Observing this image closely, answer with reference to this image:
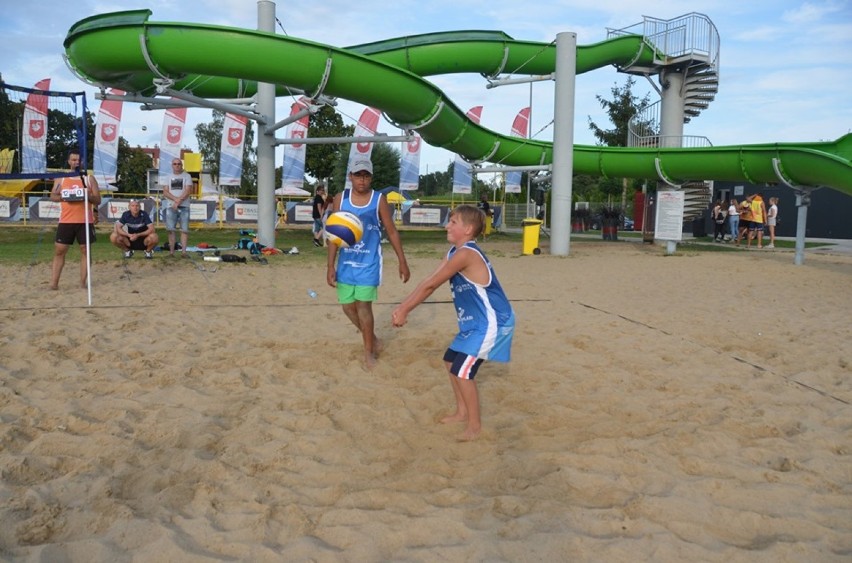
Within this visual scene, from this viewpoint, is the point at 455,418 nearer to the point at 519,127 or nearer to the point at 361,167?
the point at 361,167

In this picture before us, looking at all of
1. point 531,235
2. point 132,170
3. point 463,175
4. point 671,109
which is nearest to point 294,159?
point 463,175

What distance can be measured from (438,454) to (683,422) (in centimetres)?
170

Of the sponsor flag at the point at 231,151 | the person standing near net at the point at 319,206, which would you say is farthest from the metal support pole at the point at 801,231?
the sponsor flag at the point at 231,151

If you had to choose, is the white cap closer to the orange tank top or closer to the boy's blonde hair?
the boy's blonde hair

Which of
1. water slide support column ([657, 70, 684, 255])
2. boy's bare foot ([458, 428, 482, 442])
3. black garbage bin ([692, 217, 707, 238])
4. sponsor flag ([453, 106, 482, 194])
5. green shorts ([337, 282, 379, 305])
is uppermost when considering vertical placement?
water slide support column ([657, 70, 684, 255])

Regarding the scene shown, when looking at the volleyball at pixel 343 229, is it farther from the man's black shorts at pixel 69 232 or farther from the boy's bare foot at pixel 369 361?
the man's black shorts at pixel 69 232

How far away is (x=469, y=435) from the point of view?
4.24m

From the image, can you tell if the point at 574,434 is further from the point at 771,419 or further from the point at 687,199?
the point at 687,199

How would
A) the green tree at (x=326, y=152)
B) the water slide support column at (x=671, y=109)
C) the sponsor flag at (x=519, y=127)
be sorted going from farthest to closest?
the green tree at (x=326, y=152)
the sponsor flag at (x=519, y=127)
the water slide support column at (x=671, y=109)

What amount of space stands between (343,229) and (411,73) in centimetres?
953

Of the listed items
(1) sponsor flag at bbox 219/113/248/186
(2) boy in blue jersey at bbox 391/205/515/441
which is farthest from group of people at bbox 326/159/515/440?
(1) sponsor flag at bbox 219/113/248/186

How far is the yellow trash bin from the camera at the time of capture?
57.3 feet

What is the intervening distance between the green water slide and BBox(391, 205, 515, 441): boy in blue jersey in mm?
9479

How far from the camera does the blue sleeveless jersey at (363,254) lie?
19.0 ft
